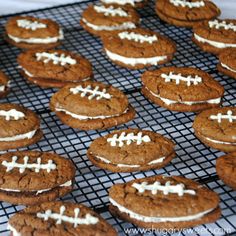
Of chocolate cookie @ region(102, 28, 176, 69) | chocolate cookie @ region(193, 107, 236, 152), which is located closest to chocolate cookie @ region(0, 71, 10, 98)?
chocolate cookie @ region(102, 28, 176, 69)

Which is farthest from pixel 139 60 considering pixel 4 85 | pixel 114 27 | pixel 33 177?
pixel 33 177

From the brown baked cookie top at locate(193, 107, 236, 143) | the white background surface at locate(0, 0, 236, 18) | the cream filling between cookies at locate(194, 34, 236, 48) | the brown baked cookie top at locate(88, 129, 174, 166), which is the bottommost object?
the white background surface at locate(0, 0, 236, 18)

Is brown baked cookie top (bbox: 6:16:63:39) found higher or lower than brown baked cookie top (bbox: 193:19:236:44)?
lower

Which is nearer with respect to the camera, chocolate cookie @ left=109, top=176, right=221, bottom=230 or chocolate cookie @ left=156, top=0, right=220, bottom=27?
chocolate cookie @ left=109, top=176, right=221, bottom=230

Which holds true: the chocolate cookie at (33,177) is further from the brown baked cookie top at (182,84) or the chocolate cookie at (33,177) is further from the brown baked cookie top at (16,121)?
the brown baked cookie top at (182,84)

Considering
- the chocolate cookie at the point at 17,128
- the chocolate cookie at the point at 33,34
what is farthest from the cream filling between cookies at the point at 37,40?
the chocolate cookie at the point at 17,128

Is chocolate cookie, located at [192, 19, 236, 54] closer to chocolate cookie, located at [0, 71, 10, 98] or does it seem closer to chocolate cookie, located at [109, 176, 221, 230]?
chocolate cookie, located at [0, 71, 10, 98]

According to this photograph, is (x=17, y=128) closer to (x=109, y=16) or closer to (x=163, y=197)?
(x=163, y=197)

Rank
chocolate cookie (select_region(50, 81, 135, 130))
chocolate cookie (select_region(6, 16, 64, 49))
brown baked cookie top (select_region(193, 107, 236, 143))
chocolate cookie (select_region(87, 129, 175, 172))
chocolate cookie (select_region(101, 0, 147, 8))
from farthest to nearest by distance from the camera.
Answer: chocolate cookie (select_region(101, 0, 147, 8)) → chocolate cookie (select_region(6, 16, 64, 49)) → chocolate cookie (select_region(50, 81, 135, 130)) → brown baked cookie top (select_region(193, 107, 236, 143)) → chocolate cookie (select_region(87, 129, 175, 172))
